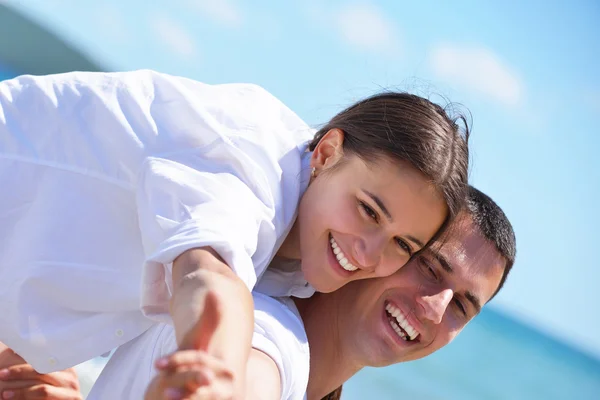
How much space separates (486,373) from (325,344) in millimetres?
14810

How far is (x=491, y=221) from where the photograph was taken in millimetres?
2832

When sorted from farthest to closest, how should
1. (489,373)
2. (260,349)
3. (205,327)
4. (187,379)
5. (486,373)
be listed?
1. (489,373)
2. (486,373)
3. (260,349)
4. (205,327)
5. (187,379)

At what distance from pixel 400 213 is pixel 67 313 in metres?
0.86

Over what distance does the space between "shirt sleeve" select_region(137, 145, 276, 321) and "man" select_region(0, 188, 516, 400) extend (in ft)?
2.46

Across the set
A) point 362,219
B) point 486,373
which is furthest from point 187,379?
point 486,373

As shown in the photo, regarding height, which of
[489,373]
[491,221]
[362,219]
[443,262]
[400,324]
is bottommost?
[489,373]

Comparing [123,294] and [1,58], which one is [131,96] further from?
[1,58]

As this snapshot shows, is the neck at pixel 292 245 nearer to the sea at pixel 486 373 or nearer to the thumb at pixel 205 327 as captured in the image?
the thumb at pixel 205 327

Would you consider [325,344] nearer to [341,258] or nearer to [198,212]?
[341,258]

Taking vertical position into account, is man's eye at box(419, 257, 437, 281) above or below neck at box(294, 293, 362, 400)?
above

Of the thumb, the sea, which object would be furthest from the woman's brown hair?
the sea

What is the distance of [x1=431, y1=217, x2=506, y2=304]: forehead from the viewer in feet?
9.05

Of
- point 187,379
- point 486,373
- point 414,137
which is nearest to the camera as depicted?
point 187,379

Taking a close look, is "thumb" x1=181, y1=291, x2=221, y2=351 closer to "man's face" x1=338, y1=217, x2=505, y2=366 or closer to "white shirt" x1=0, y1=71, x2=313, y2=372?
"white shirt" x1=0, y1=71, x2=313, y2=372
